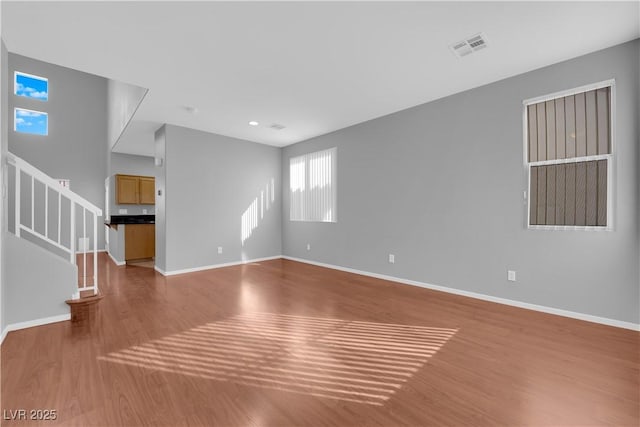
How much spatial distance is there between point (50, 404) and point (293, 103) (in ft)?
13.0

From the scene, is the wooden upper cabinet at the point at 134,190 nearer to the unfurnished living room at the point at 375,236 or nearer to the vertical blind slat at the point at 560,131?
the unfurnished living room at the point at 375,236

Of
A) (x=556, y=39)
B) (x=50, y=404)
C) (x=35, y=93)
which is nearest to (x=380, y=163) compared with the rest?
(x=556, y=39)

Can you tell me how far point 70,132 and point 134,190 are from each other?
10.3 ft

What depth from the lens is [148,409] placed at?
1598 mm

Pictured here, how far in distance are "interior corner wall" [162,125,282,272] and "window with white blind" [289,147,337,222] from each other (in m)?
0.54

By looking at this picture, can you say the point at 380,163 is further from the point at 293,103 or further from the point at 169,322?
the point at 169,322

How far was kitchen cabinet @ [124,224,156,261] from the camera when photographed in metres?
6.27

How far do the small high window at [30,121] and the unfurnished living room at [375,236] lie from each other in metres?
4.82

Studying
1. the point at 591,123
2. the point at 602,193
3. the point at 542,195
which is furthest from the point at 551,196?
the point at 591,123

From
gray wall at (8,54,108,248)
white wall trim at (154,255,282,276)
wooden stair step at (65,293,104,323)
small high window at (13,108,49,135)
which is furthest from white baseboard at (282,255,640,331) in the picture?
small high window at (13,108,49,135)

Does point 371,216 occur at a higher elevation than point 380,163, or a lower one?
lower

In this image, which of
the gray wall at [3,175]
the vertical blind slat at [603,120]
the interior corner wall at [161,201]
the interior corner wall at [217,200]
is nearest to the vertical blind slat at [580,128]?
the vertical blind slat at [603,120]

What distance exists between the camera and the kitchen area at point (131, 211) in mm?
6246

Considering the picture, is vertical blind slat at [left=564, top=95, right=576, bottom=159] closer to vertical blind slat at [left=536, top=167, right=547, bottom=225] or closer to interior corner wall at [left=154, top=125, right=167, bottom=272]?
vertical blind slat at [left=536, top=167, right=547, bottom=225]
